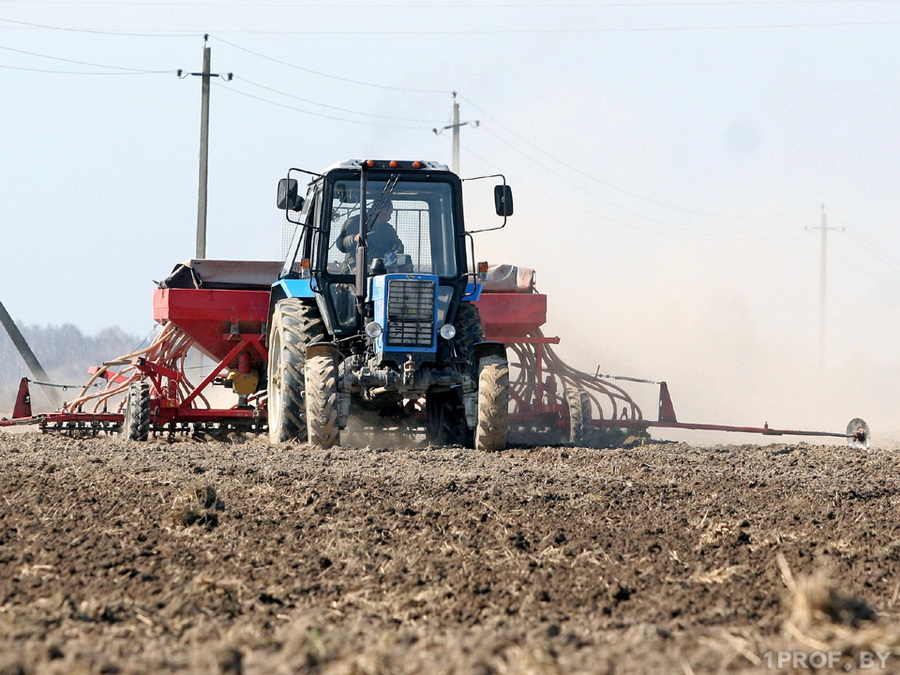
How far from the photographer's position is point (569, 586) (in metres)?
4.73

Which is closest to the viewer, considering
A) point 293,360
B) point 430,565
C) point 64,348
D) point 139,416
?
point 430,565

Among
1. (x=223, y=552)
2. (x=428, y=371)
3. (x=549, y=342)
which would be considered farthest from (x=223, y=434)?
(x=223, y=552)

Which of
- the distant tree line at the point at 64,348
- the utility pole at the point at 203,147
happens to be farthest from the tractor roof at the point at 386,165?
the distant tree line at the point at 64,348

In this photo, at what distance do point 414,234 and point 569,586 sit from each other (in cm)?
662

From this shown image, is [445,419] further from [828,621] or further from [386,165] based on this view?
[828,621]

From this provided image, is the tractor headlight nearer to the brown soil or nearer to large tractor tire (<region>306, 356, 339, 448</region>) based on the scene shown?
large tractor tire (<region>306, 356, 339, 448</region>)

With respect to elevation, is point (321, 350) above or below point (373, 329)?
below

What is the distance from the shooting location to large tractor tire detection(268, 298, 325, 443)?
10289 millimetres

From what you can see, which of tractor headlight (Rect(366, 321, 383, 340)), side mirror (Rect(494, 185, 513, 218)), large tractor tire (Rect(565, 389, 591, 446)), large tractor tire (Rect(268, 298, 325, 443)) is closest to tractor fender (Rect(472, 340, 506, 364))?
tractor headlight (Rect(366, 321, 383, 340))

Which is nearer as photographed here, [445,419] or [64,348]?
[445,419]

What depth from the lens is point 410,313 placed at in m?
10.1

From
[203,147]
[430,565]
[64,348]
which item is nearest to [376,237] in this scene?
[430,565]

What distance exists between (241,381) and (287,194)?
294 cm

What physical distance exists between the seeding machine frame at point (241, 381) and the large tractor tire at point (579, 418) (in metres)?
0.01
